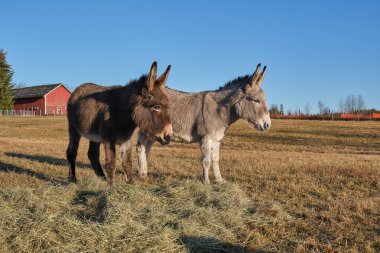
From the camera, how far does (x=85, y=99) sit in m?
8.51

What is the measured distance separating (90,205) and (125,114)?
2.45 metres

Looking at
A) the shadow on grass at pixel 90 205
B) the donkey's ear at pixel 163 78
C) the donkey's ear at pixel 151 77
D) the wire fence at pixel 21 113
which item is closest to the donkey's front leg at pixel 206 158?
the donkey's ear at pixel 163 78

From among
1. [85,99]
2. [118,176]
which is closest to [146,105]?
[85,99]

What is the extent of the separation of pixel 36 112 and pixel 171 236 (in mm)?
75111

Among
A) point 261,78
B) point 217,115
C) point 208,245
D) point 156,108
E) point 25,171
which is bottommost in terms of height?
point 208,245

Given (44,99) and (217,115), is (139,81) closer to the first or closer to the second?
(217,115)

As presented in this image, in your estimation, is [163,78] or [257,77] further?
[257,77]

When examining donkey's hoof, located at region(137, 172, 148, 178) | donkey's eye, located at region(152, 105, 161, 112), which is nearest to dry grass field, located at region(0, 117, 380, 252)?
donkey's eye, located at region(152, 105, 161, 112)

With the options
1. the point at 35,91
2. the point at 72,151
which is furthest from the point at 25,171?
the point at 35,91

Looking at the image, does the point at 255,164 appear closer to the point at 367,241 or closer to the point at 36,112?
the point at 367,241

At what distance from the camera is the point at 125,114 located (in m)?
7.66

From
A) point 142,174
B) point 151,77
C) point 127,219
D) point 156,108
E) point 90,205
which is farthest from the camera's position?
point 142,174

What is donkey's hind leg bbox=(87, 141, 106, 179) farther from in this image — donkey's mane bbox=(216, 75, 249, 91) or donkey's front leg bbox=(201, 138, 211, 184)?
donkey's mane bbox=(216, 75, 249, 91)

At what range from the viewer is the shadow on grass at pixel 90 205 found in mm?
5189
